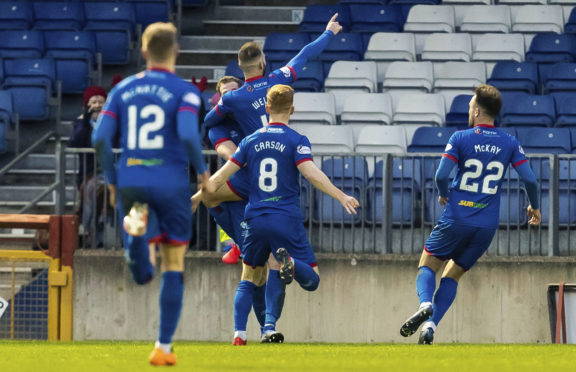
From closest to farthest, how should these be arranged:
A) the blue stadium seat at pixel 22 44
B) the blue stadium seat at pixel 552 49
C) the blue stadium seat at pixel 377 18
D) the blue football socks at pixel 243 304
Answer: the blue football socks at pixel 243 304 → the blue stadium seat at pixel 552 49 → the blue stadium seat at pixel 22 44 → the blue stadium seat at pixel 377 18

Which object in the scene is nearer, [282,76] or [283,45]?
[282,76]

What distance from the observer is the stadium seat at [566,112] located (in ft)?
48.8

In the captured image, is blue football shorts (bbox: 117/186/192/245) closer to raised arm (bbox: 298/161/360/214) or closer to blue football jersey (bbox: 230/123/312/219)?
raised arm (bbox: 298/161/360/214)

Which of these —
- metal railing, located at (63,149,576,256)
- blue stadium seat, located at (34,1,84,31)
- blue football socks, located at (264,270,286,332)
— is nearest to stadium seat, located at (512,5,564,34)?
metal railing, located at (63,149,576,256)

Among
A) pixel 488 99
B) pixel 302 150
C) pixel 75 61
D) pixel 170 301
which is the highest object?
pixel 75 61

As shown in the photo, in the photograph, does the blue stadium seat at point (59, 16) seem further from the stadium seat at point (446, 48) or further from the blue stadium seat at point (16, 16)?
the stadium seat at point (446, 48)

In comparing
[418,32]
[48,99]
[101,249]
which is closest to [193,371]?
[101,249]

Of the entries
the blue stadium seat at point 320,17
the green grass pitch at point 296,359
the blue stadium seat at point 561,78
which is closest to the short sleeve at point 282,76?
the green grass pitch at point 296,359

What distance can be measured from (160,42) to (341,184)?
19.4ft

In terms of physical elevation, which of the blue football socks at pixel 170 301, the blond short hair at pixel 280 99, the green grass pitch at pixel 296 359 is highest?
the blond short hair at pixel 280 99

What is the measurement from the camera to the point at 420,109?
15.2 metres

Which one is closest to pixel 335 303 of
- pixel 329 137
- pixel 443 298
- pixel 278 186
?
pixel 329 137

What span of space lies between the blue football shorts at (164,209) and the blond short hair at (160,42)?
72 cm

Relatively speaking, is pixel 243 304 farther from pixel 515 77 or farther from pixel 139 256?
pixel 515 77
